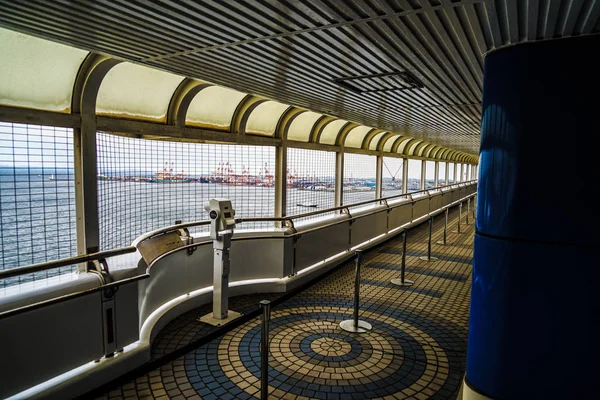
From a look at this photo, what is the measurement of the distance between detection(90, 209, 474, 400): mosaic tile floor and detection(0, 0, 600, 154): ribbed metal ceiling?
3.00m

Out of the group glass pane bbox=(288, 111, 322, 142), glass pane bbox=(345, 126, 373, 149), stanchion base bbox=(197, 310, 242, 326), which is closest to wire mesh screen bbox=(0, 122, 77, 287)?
stanchion base bbox=(197, 310, 242, 326)

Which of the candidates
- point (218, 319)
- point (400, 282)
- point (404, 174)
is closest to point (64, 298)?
point (218, 319)

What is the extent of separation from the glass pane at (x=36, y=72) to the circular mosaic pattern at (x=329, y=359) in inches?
117

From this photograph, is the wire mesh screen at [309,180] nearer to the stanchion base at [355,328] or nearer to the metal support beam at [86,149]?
the stanchion base at [355,328]

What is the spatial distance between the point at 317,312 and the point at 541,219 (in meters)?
3.39

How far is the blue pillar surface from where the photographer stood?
245cm

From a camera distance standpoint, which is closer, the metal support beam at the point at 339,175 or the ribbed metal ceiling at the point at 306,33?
the ribbed metal ceiling at the point at 306,33

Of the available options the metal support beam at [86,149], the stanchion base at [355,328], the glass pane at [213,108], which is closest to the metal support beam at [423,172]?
the glass pane at [213,108]

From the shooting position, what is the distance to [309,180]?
8570 mm

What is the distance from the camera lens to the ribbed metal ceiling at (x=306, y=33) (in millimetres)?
2500

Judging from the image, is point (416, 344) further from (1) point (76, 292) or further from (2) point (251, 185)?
(2) point (251, 185)

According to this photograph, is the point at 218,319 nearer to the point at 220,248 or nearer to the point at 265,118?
the point at 220,248

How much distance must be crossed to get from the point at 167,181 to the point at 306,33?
10.9ft

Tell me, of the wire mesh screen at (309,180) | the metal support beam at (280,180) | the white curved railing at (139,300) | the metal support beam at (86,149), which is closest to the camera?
the white curved railing at (139,300)
